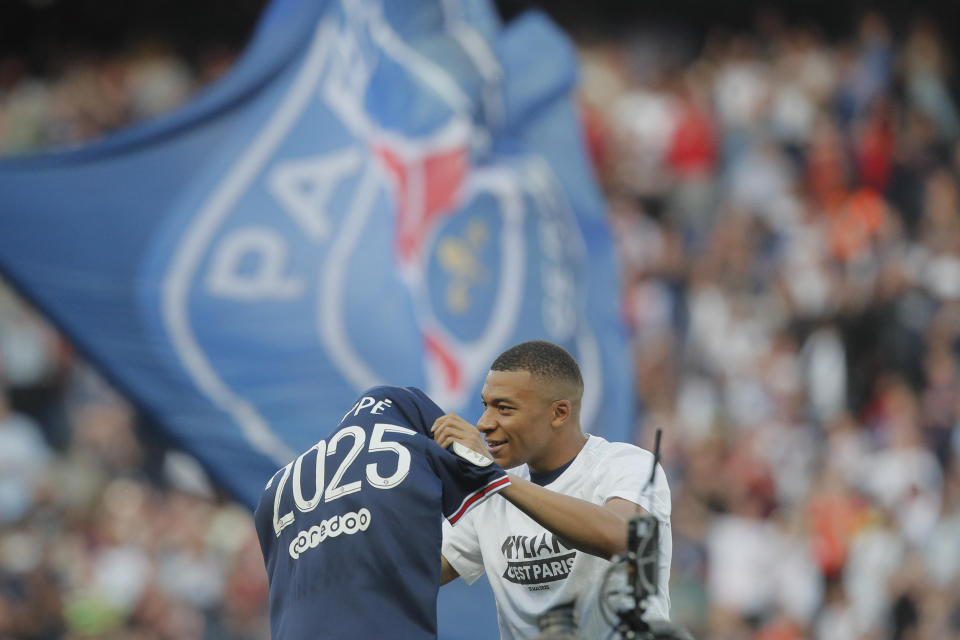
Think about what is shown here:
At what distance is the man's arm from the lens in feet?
13.6

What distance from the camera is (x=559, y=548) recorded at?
464 centimetres

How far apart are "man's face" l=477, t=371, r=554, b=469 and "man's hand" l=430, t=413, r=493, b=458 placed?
0.23m

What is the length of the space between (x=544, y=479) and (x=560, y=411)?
252 mm

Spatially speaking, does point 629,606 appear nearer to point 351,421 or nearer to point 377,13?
point 351,421

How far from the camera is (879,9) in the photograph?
18188 mm

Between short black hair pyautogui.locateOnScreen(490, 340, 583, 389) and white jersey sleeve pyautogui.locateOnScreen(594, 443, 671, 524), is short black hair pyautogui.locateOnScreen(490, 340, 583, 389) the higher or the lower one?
the higher one

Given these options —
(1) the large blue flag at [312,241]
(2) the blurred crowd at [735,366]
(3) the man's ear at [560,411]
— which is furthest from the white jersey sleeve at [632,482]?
(2) the blurred crowd at [735,366]

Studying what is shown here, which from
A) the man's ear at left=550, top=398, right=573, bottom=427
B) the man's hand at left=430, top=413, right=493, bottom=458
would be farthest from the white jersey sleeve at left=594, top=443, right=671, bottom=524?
the man's hand at left=430, top=413, right=493, bottom=458

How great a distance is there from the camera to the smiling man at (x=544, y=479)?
14.7ft

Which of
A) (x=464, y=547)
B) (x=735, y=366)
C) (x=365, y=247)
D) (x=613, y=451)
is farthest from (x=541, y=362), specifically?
(x=735, y=366)

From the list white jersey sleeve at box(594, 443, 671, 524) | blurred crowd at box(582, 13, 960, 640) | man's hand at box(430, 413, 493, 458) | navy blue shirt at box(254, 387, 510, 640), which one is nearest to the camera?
navy blue shirt at box(254, 387, 510, 640)

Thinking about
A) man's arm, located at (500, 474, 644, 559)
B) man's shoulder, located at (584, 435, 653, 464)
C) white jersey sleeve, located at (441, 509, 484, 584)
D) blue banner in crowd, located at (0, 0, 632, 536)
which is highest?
blue banner in crowd, located at (0, 0, 632, 536)

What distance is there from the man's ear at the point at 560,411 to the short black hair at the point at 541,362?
72 mm

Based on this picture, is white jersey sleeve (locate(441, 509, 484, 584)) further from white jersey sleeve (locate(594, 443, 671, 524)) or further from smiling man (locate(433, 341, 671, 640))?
white jersey sleeve (locate(594, 443, 671, 524))
